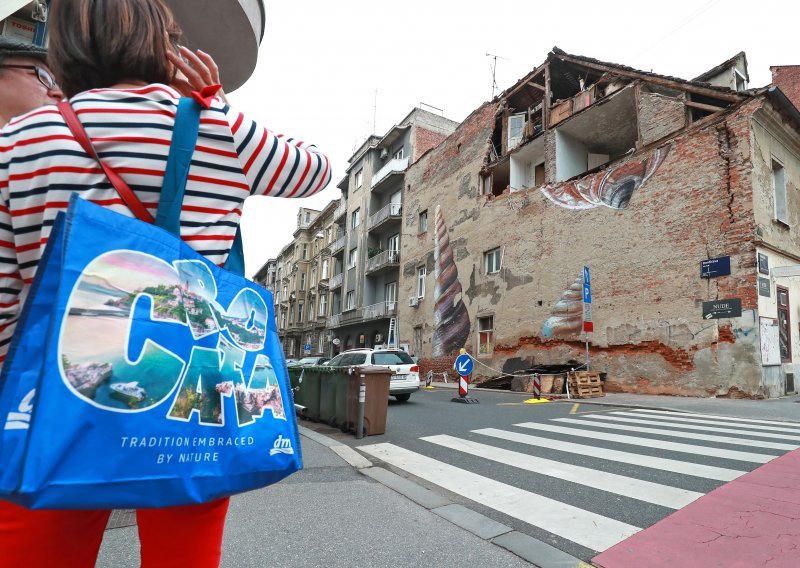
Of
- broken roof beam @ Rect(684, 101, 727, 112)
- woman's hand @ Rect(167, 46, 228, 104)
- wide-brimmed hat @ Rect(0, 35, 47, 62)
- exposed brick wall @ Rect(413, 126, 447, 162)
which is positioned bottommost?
woman's hand @ Rect(167, 46, 228, 104)

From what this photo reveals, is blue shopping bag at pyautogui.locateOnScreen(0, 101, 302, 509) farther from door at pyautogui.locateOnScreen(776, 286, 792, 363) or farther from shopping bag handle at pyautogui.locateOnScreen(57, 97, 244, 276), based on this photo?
door at pyautogui.locateOnScreen(776, 286, 792, 363)

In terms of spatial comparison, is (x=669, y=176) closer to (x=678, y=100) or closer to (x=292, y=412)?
(x=678, y=100)

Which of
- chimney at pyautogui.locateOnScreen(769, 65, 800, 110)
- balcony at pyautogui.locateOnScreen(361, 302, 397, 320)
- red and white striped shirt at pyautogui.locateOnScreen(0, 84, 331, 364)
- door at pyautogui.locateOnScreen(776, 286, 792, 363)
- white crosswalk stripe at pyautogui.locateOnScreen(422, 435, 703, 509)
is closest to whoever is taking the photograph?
red and white striped shirt at pyautogui.locateOnScreen(0, 84, 331, 364)

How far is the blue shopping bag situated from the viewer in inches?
30.0

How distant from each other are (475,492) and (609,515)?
1159mm

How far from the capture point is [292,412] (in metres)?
1.12

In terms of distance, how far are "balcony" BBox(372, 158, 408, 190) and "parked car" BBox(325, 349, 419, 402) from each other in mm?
20169

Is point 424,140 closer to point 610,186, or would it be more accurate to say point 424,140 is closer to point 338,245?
point 338,245

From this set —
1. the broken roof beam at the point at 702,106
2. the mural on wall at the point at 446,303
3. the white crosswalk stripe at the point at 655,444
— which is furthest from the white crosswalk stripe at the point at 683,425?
the mural on wall at the point at 446,303

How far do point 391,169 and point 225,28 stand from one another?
95.1 ft

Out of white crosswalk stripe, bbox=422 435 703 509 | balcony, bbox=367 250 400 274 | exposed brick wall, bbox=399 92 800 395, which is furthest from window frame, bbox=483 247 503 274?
white crosswalk stripe, bbox=422 435 703 509

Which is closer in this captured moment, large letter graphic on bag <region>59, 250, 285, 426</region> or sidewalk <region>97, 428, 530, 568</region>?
large letter graphic on bag <region>59, 250, 285, 426</region>

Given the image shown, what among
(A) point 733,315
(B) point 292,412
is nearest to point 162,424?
(B) point 292,412

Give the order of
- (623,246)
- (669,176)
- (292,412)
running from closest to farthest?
1. (292,412)
2. (669,176)
3. (623,246)
